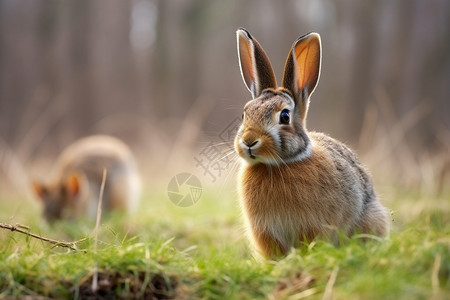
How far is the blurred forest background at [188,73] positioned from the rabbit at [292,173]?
3.99m

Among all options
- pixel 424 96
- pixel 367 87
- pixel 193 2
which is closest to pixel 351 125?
pixel 367 87

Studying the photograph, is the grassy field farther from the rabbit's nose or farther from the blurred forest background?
the blurred forest background

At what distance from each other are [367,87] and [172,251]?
9.55 metres

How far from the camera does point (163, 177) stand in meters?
10.5

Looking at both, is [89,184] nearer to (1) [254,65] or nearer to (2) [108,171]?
(2) [108,171]

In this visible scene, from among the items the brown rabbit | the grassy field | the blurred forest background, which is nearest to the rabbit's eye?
the grassy field

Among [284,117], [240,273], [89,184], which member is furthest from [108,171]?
[240,273]

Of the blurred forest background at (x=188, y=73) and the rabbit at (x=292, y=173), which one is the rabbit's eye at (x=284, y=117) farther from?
the blurred forest background at (x=188, y=73)

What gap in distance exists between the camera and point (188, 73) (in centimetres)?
1752

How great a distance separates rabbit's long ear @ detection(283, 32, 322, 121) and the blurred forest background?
13.0ft

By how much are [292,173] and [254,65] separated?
86cm

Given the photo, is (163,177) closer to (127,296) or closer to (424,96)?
(424,96)

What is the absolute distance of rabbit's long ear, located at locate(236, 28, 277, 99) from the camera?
367 cm

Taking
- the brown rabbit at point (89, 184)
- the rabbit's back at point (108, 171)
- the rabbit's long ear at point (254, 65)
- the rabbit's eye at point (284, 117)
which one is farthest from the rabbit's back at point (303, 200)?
the rabbit's back at point (108, 171)
